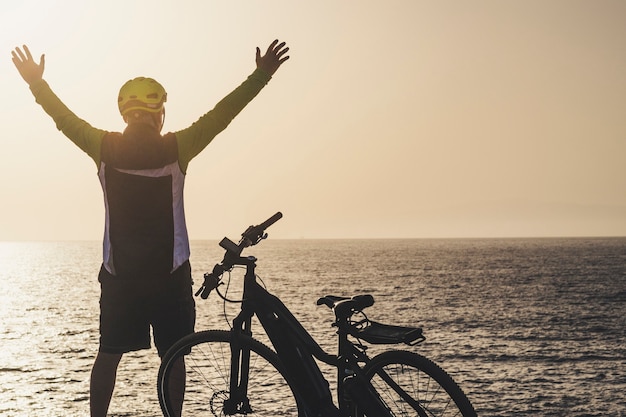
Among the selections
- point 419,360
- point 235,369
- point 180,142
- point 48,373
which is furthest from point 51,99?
point 48,373

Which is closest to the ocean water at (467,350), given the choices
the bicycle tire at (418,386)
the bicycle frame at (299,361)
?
the bicycle frame at (299,361)

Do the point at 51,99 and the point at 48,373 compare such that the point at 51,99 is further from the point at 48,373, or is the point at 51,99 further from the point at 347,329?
the point at 48,373

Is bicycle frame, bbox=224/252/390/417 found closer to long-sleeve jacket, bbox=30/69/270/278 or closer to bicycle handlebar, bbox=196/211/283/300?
bicycle handlebar, bbox=196/211/283/300

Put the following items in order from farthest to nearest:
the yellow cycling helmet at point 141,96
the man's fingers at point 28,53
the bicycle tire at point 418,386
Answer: the man's fingers at point 28,53
the yellow cycling helmet at point 141,96
the bicycle tire at point 418,386

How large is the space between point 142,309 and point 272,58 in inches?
70.5

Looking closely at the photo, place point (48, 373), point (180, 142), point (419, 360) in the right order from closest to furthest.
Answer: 1. point (419, 360)
2. point (180, 142)
3. point (48, 373)

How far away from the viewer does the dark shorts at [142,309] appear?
5.03 meters

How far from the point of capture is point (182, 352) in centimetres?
506

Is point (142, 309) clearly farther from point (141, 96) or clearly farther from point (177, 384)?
point (141, 96)

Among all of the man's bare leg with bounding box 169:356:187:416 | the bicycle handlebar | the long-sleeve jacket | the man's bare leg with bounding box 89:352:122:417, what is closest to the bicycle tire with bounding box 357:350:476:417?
the bicycle handlebar

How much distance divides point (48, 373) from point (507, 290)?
49301 millimetres

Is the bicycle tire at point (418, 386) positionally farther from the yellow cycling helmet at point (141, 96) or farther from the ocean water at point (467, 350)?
the yellow cycling helmet at point (141, 96)

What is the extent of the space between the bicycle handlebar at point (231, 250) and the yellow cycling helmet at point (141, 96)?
0.93 m

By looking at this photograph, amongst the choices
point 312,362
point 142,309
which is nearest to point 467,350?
point 312,362
